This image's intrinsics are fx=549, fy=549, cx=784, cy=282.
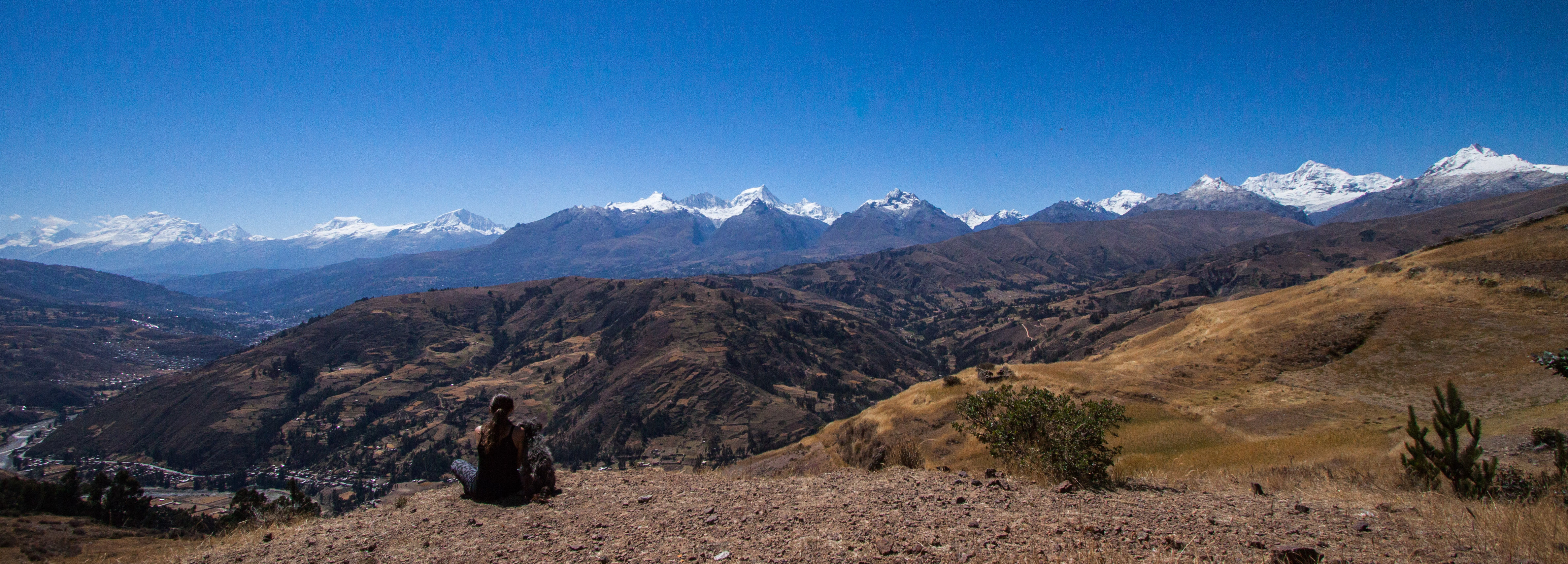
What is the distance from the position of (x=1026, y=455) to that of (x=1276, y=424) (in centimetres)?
1902

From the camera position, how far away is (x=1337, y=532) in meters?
7.34

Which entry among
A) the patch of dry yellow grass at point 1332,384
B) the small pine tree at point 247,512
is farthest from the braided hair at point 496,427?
the patch of dry yellow grass at point 1332,384

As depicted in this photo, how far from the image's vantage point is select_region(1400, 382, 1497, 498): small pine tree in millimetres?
9500

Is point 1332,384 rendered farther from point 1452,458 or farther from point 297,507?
point 297,507

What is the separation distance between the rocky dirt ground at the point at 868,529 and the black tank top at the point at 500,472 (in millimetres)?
445

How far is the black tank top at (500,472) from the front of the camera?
35.6 ft

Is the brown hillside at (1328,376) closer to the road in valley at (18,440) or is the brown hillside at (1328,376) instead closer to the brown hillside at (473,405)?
the brown hillside at (473,405)

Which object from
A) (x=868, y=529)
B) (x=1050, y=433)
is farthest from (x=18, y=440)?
(x=1050, y=433)

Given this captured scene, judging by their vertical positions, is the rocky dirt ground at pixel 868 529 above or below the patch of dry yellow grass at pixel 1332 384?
above

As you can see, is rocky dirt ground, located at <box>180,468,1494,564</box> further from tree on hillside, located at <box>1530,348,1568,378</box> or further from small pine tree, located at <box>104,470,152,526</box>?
small pine tree, located at <box>104,470,152,526</box>

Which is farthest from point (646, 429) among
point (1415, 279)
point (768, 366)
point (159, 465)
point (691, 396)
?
point (1415, 279)

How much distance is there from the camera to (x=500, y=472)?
11.0 metres

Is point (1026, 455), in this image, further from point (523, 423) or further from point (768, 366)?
point (768, 366)

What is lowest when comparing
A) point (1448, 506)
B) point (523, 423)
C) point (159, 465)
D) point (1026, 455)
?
point (159, 465)
